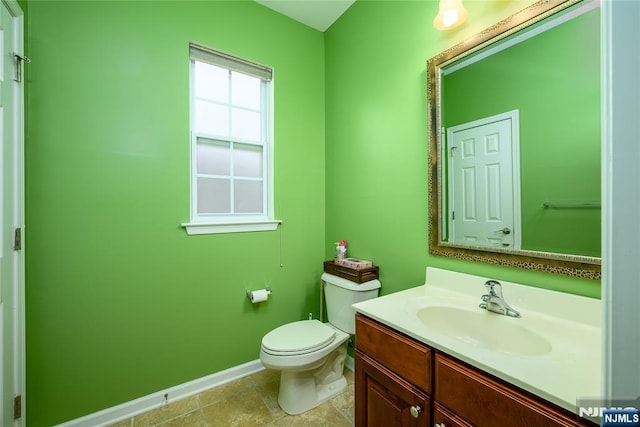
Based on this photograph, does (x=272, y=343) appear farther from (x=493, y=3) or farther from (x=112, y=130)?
(x=493, y=3)

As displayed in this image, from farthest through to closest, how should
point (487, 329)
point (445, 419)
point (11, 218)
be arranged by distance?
1. point (11, 218)
2. point (487, 329)
3. point (445, 419)

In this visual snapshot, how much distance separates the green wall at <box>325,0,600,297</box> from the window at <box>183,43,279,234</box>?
0.56 meters

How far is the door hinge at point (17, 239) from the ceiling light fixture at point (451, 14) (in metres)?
2.27

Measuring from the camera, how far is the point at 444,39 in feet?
4.58

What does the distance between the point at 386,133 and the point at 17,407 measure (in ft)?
8.00

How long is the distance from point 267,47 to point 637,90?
7.02 feet

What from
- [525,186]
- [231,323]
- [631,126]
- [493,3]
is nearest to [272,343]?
[231,323]

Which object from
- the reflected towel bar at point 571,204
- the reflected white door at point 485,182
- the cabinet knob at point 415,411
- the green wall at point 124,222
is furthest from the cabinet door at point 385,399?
the green wall at point 124,222

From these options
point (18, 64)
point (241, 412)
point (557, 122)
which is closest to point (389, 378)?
point (241, 412)

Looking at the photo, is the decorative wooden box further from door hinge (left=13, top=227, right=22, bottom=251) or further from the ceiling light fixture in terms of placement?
door hinge (left=13, top=227, right=22, bottom=251)

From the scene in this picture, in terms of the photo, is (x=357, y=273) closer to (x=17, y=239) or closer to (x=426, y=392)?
(x=426, y=392)

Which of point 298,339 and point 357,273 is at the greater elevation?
point 357,273

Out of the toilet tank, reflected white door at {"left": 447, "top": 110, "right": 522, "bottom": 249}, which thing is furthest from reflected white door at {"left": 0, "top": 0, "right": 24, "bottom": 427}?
reflected white door at {"left": 447, "top": 110, "right": 522, "bottom": 249}

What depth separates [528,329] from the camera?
97cm
